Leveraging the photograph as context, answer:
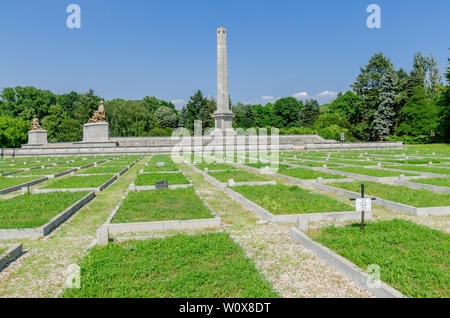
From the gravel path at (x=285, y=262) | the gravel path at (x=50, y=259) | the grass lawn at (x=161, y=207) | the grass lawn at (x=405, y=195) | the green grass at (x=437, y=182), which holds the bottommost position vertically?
the gravel path at (x=50, y=259)

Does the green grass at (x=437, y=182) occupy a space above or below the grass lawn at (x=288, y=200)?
above

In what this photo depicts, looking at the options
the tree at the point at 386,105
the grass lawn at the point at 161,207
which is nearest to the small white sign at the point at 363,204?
the grass lawn at the point at 161,207

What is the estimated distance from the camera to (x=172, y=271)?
6188mm

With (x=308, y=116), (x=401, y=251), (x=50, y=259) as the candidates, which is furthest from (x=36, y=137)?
(x=308, y=116)

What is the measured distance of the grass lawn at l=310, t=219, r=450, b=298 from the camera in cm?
543

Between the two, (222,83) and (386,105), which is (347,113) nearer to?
(386,105)

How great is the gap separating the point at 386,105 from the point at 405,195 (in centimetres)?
6273

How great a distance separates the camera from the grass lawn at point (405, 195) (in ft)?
38.1

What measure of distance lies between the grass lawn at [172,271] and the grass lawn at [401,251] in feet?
7.50

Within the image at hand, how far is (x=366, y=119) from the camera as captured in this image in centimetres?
7344

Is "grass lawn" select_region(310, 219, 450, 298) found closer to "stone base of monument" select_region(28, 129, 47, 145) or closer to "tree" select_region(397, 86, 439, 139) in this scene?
"stone base of monument" select_region(28, 129, 47, 145)

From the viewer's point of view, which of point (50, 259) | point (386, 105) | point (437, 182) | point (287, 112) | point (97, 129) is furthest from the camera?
point (287, 112)

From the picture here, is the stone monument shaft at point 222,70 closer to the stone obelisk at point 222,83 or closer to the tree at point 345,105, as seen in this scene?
the stone obelisk at point 222,83
